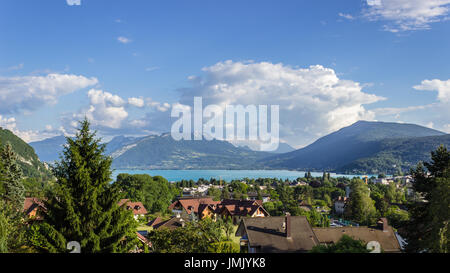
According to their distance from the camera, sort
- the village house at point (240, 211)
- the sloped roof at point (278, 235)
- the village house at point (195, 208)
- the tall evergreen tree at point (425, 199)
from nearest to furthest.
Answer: the tall evergreen tree at point (425, 199) → the sloped roof at point (278, 235) → the village house at point (240, 211) → the village house at point (195, 208)

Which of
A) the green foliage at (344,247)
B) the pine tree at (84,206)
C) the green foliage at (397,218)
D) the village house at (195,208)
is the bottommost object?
Answer: the village house at (195,208)

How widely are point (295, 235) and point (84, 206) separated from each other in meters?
16.9

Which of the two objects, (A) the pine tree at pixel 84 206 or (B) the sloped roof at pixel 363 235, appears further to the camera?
(B) the sloped roof at pixel 363 235

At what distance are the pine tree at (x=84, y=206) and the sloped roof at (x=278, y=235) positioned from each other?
43.9 ft

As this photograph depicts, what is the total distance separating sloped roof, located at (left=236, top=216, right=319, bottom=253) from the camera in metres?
22.0

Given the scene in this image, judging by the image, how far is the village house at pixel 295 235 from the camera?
22.1m

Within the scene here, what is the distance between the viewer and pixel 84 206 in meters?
10.0

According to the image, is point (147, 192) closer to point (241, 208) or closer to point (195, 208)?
point (195, 208)

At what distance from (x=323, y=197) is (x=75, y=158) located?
8200 cm

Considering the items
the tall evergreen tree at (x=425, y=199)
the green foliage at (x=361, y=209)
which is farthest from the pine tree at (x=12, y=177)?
the green foliage at (x=361, y=209)

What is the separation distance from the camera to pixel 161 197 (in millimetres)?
61969

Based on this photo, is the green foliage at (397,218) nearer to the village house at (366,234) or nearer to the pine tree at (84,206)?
the village house at (366,234)
